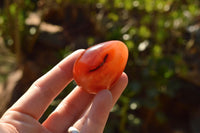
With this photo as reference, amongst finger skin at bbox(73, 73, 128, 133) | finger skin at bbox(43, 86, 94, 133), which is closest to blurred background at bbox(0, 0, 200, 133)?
finger skin at bbox(43, 86, 94, 133)

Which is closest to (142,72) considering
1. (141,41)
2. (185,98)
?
(141,41)

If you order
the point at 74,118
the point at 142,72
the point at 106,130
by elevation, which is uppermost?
the point at 74,118

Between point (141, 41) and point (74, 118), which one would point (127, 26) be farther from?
point (74, 118)

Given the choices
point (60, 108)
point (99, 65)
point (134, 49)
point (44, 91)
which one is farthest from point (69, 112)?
point (134, 49)

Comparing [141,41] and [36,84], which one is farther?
[141,41]

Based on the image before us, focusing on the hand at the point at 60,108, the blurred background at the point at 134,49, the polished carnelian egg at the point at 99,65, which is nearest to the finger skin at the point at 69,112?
the hand at the point at 60,108

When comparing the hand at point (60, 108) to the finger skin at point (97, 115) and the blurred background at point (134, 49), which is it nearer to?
the finger skin at point (97, 115)
